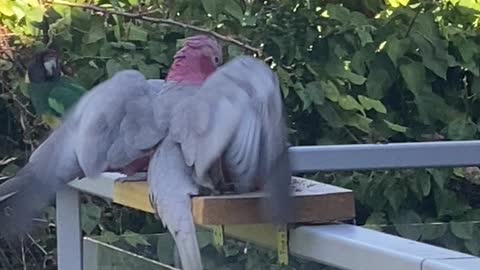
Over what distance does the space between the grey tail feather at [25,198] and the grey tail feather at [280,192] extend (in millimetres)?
404

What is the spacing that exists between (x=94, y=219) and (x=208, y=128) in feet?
4.38

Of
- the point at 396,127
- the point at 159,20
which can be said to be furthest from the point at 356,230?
the point at 159,20

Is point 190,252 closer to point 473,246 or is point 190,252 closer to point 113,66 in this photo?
point 473,246

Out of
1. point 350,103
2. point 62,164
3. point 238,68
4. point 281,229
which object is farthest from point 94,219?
point 281,229

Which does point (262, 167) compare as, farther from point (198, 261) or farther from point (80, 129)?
point (80, 129)

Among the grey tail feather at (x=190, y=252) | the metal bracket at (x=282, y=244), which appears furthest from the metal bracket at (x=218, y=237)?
the metal bracket at (x=282, y=244)

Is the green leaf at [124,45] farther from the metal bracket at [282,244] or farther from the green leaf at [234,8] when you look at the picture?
the metal bracket at [282,244]

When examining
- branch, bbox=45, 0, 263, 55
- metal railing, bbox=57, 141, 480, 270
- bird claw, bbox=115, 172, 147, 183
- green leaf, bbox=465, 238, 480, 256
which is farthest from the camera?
branch, bbox=45, 0, 263, 55

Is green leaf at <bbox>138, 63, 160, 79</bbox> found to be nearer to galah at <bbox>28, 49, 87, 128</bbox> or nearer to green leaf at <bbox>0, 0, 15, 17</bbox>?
galah at <bbox>28, 49, 87, 128</bbox>

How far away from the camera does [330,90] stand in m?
2.97

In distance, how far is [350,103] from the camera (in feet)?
9.73

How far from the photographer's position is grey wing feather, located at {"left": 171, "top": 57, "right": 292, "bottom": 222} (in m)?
1.58

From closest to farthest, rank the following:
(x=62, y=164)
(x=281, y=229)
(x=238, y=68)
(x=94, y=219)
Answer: (x=281, y=229) → (x=238, y=68) → (x=62, y=164) → (x=94, y=219)

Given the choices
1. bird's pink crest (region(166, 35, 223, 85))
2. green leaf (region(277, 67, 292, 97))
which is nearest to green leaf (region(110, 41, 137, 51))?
green leaf (region(277, 67, 292, 97))
